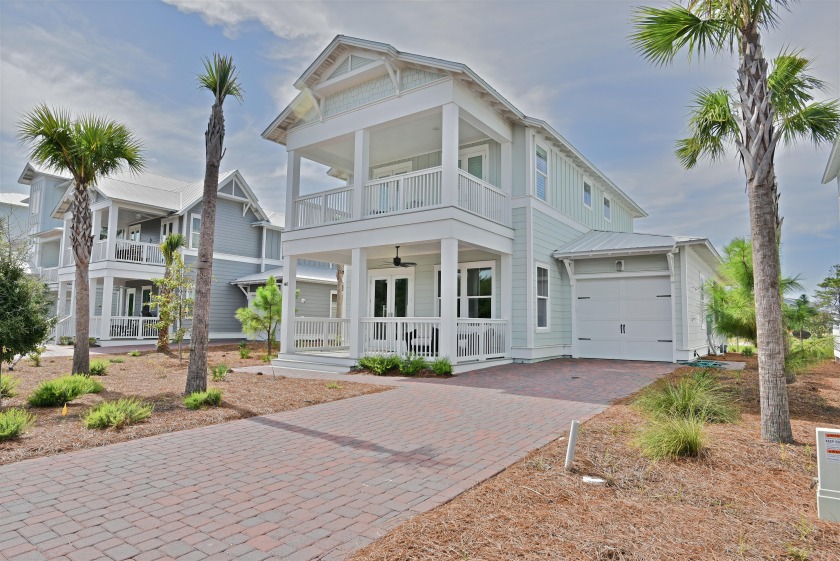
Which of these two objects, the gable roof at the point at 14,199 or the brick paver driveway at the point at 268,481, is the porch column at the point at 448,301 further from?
the gable roof at the point at 14,199

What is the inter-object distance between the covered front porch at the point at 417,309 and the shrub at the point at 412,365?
0.35 m

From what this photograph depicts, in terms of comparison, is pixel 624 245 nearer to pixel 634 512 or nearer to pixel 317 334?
pixel 317 334

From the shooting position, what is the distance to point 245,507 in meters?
3.52

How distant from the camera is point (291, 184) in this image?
571 inches

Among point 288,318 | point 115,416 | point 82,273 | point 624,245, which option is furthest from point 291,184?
point 624,245

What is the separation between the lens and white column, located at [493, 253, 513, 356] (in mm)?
13539

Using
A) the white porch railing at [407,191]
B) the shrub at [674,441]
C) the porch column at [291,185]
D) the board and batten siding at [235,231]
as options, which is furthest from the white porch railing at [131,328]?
the shrub at [674,441]

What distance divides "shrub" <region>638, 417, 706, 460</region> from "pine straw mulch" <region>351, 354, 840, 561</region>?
0.11 m

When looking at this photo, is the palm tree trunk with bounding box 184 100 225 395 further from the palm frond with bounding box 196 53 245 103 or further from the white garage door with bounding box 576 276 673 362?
the white garage door with bounding box 576 276 673 362

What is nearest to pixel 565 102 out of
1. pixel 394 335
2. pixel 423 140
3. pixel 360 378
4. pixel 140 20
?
pixel 423 140

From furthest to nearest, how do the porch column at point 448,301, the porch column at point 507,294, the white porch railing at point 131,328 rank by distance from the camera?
the white porch railing at point 131,328 → the porch column at point 507,294 → the porch column at point 448,301

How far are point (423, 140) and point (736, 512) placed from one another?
500 inches

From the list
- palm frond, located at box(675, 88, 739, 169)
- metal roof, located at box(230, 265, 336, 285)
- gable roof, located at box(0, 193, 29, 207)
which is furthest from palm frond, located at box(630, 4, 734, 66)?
gable roof, located at box(0, 193, 29, 207)

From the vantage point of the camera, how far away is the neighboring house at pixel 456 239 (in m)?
11.9
